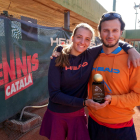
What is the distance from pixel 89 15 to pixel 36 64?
4.87 meters

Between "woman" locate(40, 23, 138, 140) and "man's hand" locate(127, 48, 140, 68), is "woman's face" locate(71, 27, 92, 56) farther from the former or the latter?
"man's hand" locate(127, 48, 140, 68)

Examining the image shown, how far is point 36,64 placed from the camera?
397 cm

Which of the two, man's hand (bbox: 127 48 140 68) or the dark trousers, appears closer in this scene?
man's hand (bbox: 127 48 140 68)

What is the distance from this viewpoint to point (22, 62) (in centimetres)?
347

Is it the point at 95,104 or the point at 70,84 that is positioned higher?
the point at 70,84

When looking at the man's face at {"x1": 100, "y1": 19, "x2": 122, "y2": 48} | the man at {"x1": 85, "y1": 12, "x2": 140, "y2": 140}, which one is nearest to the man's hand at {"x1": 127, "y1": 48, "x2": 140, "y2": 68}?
the man at {"x1": 85, "y1": 12, "x2": 140, "y2": 140}

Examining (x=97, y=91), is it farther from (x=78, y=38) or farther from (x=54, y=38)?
(x=54, y=38)

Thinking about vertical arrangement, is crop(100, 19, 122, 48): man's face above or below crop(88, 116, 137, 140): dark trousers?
above

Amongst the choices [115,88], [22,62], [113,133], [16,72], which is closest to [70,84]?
[115,88]

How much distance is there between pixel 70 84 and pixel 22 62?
2.14m

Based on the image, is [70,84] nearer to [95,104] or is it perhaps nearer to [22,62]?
[95,104]

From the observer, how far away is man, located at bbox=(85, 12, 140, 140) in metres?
1.52

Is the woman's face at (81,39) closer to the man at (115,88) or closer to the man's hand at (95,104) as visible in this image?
the man at (115,88)

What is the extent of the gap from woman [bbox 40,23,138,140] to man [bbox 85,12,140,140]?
0.58 ft
